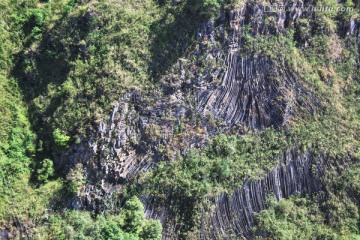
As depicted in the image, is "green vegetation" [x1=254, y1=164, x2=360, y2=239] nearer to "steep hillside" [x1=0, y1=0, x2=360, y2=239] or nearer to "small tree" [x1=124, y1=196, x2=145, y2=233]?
"steep hillside" [x1=0, y1=0, x2=360, y2=239]

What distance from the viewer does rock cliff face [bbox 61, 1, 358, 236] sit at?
25.1 metres

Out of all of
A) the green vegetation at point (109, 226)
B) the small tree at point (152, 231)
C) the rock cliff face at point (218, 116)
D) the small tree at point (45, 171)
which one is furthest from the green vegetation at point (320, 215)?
the small tree at point (45, 171)

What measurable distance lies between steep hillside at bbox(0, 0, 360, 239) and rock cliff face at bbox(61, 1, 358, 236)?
7cm

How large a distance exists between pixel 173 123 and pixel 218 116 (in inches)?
125

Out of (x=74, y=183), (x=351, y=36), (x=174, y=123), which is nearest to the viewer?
(x=74, y=183)

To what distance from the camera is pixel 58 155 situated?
25484 millimetres

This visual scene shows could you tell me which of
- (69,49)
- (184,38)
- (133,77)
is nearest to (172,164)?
(133,77)

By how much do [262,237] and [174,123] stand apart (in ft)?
31.3

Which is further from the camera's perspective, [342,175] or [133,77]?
[342,175]

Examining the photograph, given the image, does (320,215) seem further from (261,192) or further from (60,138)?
(60,138)

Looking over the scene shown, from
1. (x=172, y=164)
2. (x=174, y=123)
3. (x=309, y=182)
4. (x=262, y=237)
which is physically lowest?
(x=262, y=237)

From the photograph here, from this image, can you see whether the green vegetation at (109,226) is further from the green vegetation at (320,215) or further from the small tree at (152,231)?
the green vegetation at (320,215)

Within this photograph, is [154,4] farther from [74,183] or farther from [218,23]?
[74,183]

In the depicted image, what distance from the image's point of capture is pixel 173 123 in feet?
86.0
